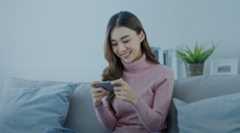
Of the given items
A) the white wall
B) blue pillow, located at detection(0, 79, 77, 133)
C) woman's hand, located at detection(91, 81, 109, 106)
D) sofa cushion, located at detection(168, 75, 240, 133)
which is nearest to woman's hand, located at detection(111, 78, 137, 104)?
woman's hand, located at detection(91, 81, 109, 106)

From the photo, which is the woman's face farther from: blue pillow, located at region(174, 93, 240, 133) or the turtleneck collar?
blue pillow, located at region(174, 93, 240, 133)

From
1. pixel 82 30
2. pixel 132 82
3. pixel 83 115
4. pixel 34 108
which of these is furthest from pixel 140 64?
pixel 82 30

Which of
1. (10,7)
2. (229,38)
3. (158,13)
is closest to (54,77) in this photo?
(10,7)

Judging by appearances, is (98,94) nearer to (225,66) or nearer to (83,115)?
(83,115)

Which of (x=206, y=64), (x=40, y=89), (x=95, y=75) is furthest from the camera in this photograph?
(x=95, y=75)

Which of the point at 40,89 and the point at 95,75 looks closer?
the point at 40,89

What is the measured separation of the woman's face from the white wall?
563 millimetres

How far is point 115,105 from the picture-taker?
1711 mm

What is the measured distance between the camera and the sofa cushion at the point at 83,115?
1800mm

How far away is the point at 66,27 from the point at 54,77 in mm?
346

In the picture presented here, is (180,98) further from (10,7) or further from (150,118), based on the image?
(10,7)

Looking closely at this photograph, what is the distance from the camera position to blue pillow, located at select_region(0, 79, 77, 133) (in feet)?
5.67

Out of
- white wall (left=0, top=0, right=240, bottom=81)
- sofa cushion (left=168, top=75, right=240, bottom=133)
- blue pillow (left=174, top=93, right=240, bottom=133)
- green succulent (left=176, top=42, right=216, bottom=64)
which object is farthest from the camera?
white wall (left=0, top=0, right=240, bottom=81)

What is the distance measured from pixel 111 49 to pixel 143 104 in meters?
0.35
